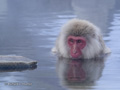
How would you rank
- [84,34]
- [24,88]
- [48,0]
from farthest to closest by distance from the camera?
[48,0] < [84,34] < [24,88]

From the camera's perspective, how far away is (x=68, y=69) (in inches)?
237

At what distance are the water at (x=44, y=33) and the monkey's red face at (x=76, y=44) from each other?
26 cm

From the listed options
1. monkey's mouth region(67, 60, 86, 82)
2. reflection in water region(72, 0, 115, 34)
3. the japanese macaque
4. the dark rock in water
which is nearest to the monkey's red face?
the japanese macaque

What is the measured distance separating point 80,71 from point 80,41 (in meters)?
0.71

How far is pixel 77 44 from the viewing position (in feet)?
21.5

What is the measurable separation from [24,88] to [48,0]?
32.1 feet

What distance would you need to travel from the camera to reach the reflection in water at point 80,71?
5.25 meters

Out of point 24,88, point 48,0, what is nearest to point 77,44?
point 24,88

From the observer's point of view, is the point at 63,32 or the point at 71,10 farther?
the point at 71,10

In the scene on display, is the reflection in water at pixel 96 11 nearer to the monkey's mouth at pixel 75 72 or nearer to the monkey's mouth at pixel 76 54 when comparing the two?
the monkey's mouth at pixel 76 54

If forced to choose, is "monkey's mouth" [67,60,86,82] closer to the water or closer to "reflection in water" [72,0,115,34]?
the water

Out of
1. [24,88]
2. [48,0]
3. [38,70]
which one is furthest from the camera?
[48,0]

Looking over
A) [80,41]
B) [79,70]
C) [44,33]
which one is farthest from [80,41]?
[44,33]

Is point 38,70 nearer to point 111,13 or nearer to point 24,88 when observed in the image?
point 24,88
